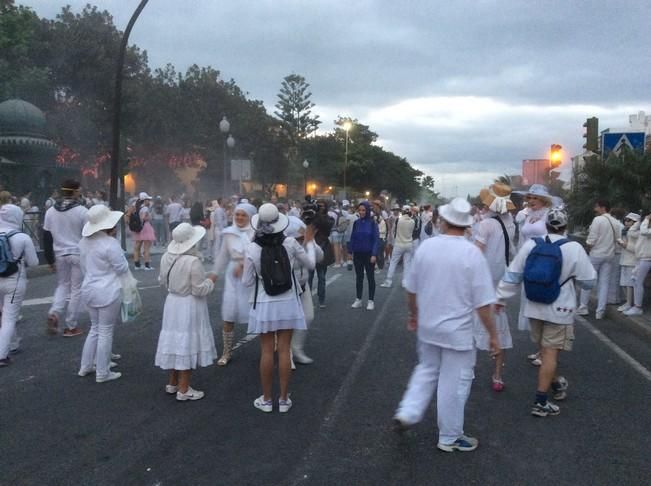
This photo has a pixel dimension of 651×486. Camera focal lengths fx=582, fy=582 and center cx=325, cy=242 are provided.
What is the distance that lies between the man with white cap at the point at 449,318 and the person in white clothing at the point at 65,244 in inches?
200

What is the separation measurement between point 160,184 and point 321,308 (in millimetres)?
44810

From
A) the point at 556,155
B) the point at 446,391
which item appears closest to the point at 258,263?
the point at 446,391

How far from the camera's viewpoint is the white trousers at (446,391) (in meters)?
4.19

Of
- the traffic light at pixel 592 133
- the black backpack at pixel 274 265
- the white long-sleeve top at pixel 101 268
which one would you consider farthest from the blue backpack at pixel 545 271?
the traffic light at pixel 592 133

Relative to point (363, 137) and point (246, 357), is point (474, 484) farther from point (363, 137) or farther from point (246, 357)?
point (363, 137)

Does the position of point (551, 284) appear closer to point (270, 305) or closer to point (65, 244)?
point (270, 305)

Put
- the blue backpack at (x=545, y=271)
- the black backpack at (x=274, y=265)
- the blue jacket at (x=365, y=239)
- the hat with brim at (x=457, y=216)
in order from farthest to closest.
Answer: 1. the blue jacket at (x=365, y=239)
2. the black backpack at (x=274, y=265)
3. the blue backpack at (x=545, y=271)
4. the hat with brim at (x=457, y=216)

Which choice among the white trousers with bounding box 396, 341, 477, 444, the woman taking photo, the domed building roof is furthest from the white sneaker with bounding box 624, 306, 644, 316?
the domed building roof

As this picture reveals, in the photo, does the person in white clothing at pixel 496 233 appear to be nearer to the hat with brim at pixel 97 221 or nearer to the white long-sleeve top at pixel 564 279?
the white long-sleeve top at pixel 564 279

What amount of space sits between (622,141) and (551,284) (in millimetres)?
7930

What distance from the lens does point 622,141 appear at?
11.3m

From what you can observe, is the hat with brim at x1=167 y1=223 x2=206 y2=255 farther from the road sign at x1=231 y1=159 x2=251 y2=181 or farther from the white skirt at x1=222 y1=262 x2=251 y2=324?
the road sign at x1=231 y1=159 x2=251 y2=181

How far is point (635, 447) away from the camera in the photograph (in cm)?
437

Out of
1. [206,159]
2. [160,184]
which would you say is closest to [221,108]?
[206,159]
